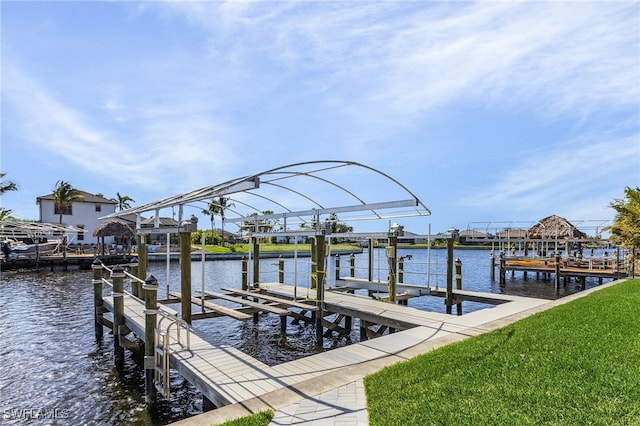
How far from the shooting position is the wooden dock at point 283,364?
225 inches

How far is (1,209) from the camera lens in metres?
43.8

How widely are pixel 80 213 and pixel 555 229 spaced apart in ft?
172

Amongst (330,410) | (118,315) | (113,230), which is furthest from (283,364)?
(113,230)

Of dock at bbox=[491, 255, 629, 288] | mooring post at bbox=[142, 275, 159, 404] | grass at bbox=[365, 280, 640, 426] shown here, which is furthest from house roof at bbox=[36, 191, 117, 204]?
grass at bbox=[365, 280, 640, 426]

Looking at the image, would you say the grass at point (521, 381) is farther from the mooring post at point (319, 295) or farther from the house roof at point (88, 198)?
the house roof at point (88, 198)

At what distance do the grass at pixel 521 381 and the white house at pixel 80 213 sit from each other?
50831mm

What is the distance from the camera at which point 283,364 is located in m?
6.62

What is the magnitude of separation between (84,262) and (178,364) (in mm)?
31937

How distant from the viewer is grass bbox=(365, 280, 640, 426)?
13.9 ft

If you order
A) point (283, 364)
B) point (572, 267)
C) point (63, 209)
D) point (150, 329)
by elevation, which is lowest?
point (572, 267)

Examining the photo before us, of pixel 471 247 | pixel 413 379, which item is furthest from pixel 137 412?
pixel 471 247

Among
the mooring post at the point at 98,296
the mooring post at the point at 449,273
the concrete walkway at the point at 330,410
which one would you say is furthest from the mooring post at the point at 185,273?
the mooring post at the point at 449,273

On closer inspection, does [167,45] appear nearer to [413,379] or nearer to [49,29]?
[49,29]

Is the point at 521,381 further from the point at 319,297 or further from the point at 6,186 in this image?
the point at 6,186
